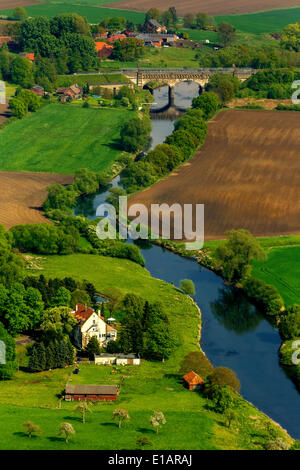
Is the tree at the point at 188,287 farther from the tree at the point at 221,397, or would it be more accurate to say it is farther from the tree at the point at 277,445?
the tree at the point at 277,445

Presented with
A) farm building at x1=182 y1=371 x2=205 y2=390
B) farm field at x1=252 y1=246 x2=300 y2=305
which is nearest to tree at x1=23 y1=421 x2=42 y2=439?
farm building at x1=182 y1=371 x2=205 y2=390

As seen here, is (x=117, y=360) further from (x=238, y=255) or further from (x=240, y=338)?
(x=238, y=255)

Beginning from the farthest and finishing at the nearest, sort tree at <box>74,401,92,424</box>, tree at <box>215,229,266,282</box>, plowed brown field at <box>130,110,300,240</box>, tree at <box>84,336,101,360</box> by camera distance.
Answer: plowed brown field at <box>130,110,300,240</box> → tree at <box>215,229,266,282</box> → tree at <box>84,336,101,360</box> → tree at <box>74,401,92,424</box>

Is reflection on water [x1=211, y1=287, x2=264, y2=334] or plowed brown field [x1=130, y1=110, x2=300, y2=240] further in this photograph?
plowed brown field [x1=130, y1=110, x2=300, y2=240]

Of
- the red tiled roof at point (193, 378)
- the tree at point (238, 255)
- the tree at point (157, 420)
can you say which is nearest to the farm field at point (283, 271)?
the tree at point (238, 255)

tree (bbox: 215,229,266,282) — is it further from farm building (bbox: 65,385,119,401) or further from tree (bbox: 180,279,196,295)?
farm building (bbox: 65,385,119,401)
